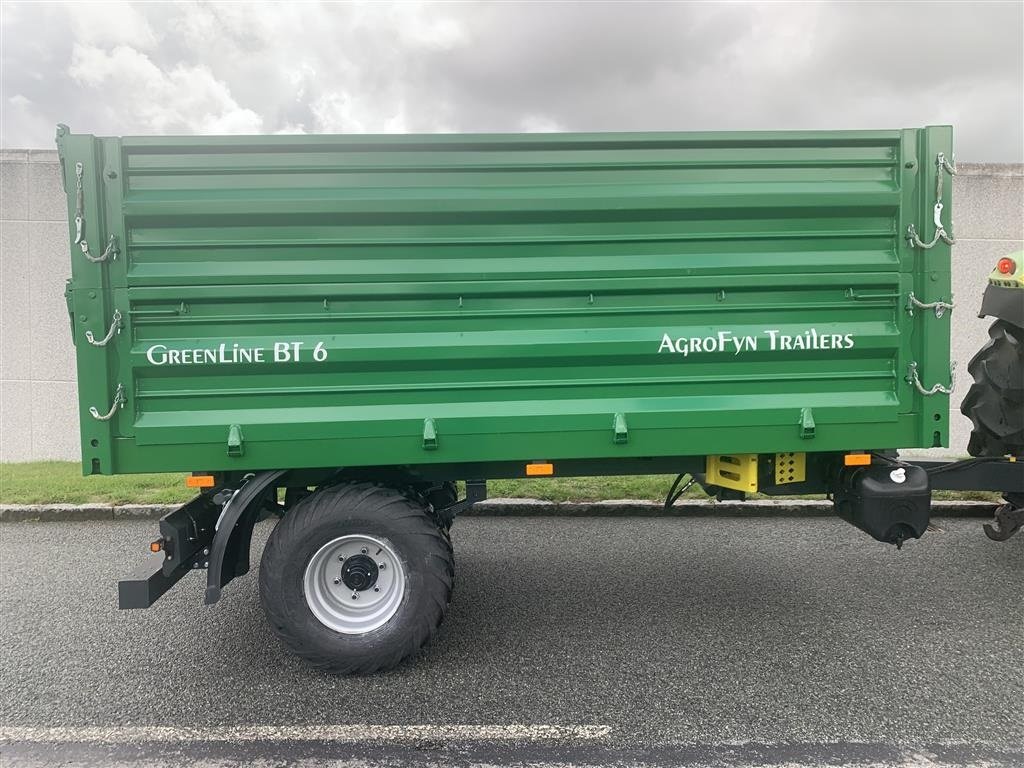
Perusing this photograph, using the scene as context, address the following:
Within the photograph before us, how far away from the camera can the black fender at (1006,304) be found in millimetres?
4164

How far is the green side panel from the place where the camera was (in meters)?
3.32

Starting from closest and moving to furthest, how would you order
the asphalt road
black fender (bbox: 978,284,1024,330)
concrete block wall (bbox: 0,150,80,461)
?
the asphalt road < black fender (bbox: 978,284,1024,330) < concrete block wall (bbox: 0,150,80,461)

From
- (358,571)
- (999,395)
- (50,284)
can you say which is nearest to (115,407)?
(358,571)

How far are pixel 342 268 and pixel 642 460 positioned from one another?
1842 mm

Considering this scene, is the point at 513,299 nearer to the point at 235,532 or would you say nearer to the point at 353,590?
the point at 353,590

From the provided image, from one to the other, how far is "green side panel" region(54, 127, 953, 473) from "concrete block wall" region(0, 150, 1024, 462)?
17.5 feet

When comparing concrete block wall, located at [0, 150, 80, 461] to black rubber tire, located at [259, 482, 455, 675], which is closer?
black rubber tire, located at [259, 482, 455, 675]

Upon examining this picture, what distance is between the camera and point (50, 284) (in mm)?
8031

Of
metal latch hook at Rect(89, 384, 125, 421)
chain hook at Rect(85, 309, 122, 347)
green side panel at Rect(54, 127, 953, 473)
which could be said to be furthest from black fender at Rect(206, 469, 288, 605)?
chain hook at Rect(85, 309, 122, 347)

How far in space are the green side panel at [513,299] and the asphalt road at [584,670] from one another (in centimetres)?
107

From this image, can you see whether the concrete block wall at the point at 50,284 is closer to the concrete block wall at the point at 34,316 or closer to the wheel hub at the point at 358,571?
the concrete block wall at the point at 34,316

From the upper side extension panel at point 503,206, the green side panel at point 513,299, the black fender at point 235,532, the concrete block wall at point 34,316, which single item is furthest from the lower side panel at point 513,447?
the concrete block wall at point 34,316

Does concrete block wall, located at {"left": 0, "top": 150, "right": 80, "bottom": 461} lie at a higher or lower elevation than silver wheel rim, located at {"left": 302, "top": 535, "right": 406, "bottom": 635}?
higher

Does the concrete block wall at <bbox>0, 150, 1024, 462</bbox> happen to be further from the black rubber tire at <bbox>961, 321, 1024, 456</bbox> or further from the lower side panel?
the lower side panel
